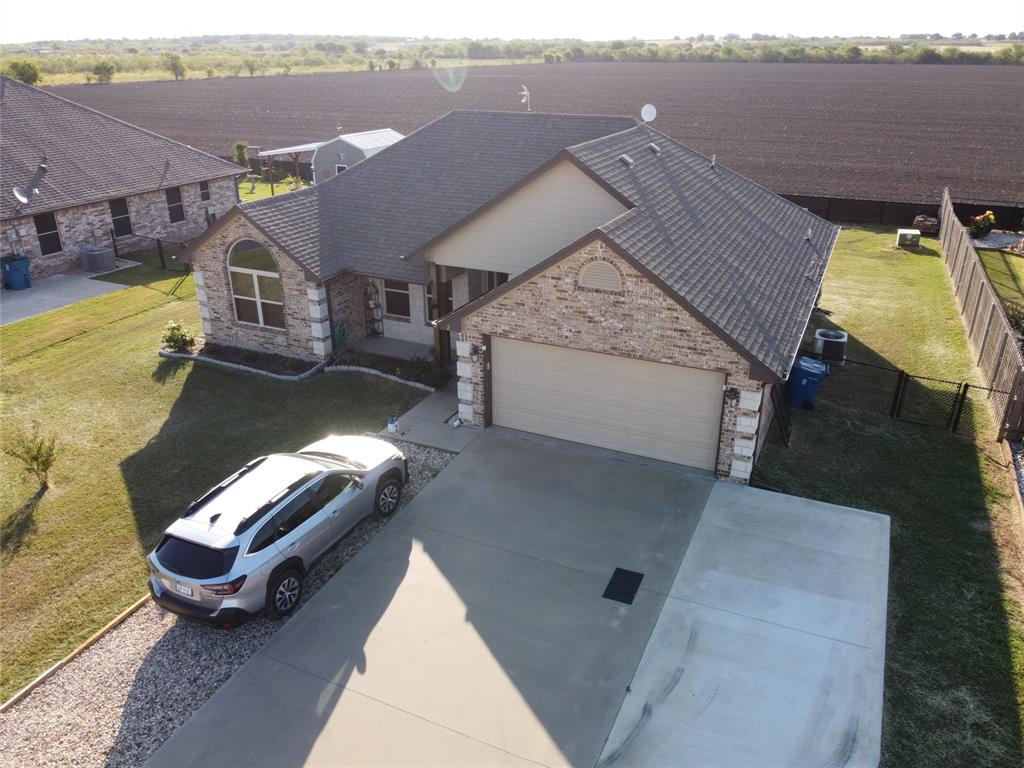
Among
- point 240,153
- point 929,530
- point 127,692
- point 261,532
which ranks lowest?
point 127,692

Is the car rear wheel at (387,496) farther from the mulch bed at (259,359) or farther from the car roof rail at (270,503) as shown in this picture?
the mulch bed at (259,359)

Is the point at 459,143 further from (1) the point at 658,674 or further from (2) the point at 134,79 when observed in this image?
(2) the point at 134,79

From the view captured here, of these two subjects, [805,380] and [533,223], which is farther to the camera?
[805,380]

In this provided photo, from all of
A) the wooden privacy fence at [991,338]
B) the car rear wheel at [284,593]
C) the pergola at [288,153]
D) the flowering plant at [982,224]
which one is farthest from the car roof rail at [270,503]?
the flowering plant at [982,224]

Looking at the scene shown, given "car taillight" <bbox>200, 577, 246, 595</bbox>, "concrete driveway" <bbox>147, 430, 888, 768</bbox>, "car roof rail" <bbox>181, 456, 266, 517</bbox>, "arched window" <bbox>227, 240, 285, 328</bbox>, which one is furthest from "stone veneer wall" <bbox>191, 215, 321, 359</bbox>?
"car taillight" <bbox>200, 577, 246, 595</bbox>

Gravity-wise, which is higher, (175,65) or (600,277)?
(175,65)

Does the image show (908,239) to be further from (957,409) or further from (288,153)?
(288,153)

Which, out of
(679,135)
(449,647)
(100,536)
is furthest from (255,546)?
(679,135)

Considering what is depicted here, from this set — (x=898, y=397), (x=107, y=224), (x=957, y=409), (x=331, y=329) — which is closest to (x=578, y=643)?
(x=898, y=397)
